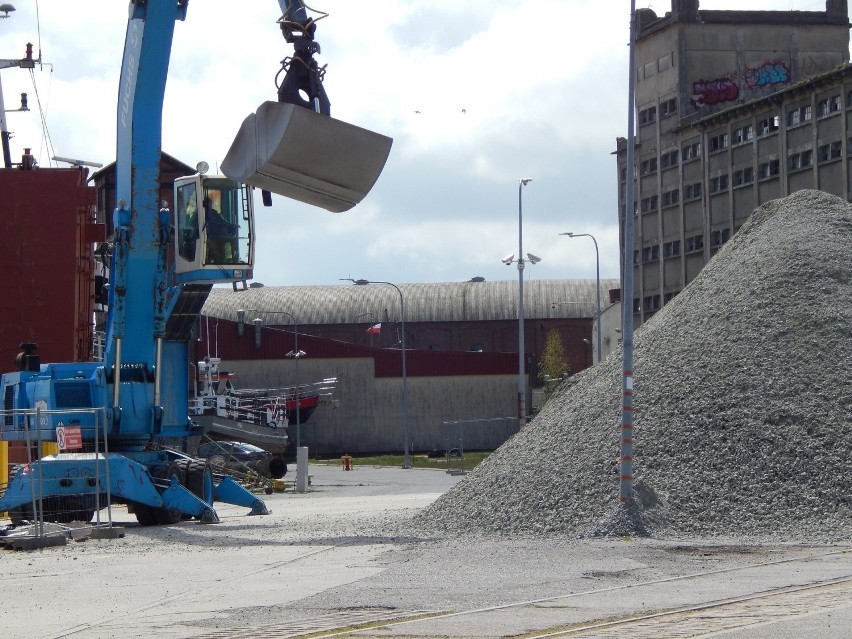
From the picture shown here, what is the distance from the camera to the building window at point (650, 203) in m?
70.2

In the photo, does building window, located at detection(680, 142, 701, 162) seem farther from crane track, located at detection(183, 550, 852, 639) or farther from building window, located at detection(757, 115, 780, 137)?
crane track, located at detection(183, 550, 852, 639)

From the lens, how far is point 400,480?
4797cm

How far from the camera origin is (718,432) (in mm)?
21938

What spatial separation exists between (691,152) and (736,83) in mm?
6763

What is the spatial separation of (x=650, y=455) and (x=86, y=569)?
944 cm

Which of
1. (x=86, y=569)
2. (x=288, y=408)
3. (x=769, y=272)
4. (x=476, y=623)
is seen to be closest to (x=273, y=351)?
(x=288, y=408)

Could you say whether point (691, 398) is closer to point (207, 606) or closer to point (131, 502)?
point (131, 502)

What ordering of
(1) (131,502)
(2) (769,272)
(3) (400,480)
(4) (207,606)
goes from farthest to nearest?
1. (3) (400,480)
2. (2) (769,272)
3. (1) (131,502)
4. (4) (207,606)

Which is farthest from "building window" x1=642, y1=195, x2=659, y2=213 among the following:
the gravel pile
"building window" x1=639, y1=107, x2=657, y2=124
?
the gravel pile

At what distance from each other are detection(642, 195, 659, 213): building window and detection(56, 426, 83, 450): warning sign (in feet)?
167

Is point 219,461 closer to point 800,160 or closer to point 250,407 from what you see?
point 250,407

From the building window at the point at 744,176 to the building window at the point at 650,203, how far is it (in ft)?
22.4

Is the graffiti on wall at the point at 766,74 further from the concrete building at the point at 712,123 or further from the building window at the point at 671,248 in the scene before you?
the building window at the point at 671,248

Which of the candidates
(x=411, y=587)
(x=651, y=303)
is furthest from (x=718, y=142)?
(x=411, y=587)
